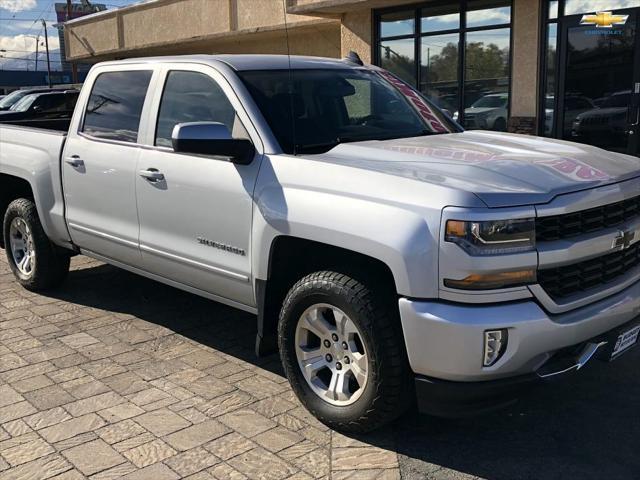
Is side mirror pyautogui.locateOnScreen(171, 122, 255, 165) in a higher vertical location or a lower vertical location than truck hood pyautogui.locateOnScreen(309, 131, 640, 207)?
higher

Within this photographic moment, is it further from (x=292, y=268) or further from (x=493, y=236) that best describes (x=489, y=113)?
(x=493, y=236)

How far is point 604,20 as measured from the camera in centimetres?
1060

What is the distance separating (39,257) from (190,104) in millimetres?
2360

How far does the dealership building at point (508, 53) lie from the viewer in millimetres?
10617

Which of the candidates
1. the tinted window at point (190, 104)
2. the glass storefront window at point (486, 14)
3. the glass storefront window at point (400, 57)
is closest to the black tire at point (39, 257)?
the tinted window at point (190, 104)

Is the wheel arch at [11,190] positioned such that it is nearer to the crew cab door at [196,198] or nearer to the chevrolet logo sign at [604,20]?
the crew cab door at [196,198]

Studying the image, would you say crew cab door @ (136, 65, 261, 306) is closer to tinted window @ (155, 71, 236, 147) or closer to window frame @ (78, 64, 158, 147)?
tinted window @ (155, 71, 236, 147)

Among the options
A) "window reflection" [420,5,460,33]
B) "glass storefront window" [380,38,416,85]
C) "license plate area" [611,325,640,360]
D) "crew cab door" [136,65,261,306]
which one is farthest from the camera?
"glass storefront window" [380,38,416,85]

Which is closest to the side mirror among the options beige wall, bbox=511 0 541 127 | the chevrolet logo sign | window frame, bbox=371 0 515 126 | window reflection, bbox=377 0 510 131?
the chevrolet logo sign

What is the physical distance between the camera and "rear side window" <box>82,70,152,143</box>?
4.73m

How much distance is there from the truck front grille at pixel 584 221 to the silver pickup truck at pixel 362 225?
1 cm

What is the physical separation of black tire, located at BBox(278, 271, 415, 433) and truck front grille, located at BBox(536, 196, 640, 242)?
2.48 ft

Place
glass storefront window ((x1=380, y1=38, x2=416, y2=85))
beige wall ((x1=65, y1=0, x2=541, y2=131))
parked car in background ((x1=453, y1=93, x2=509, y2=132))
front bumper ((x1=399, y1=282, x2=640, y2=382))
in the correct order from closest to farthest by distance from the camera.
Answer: front bumper ((x1=399, y1=282, x2=640, y2=382)) < beige wall ((x1=65, y1=0, x2=541, y2=131)) < parked car in background ((x1=453, y1=93, x2=509, y2=132)) < glass storefront window ((x1=380, y1=38, x2=416, y2=85))

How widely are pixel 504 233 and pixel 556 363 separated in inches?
26.9
